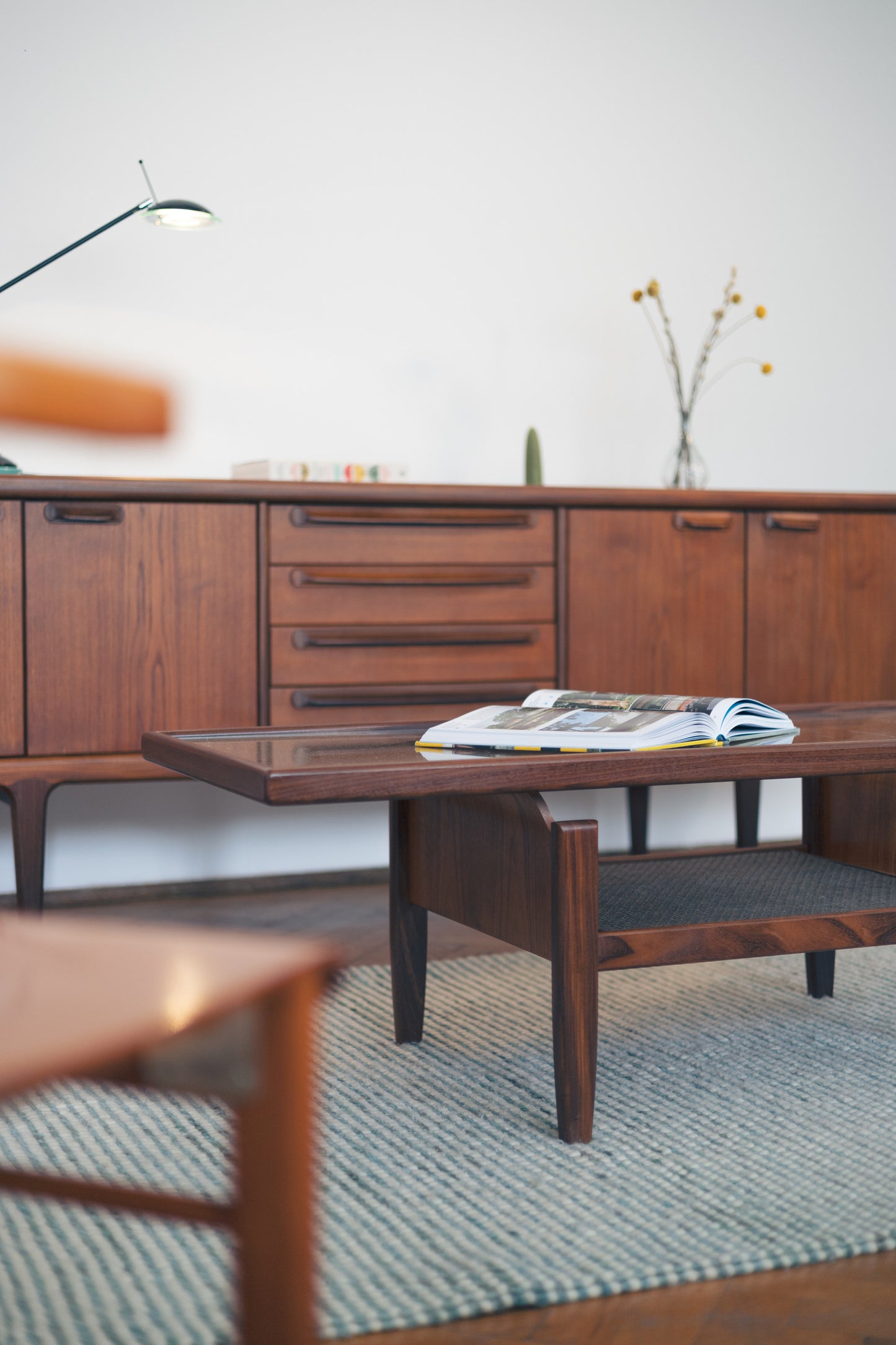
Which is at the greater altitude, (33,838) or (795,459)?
(795,459)

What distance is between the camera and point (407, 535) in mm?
2602

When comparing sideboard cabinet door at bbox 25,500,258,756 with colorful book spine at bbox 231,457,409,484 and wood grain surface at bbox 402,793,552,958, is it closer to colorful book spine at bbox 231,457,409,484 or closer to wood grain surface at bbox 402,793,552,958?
colorful book spine at bbox 231,457,409,484

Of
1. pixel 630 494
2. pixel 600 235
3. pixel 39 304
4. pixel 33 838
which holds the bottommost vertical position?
pixel 33 838

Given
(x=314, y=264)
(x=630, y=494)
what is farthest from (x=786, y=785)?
(x=314, y=264)

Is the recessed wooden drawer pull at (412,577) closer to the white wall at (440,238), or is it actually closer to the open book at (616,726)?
the white wall at (440,238)

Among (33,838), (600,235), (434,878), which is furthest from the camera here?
(600,235)

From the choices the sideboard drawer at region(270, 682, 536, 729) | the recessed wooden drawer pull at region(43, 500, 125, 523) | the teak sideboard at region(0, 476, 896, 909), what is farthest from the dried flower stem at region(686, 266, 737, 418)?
the recessed wooden drawer pull at region(43, 500, 125, 523)

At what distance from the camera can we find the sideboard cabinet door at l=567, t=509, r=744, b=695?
107 inches

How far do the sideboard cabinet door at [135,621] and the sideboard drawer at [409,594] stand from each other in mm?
93

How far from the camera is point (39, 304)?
2803 millimetres

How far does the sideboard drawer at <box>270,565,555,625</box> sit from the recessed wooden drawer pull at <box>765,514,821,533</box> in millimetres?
549

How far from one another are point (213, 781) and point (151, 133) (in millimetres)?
2020

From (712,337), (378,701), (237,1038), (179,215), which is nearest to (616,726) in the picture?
(237,1038)

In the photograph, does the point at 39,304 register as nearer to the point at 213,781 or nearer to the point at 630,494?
the point at 630,494
